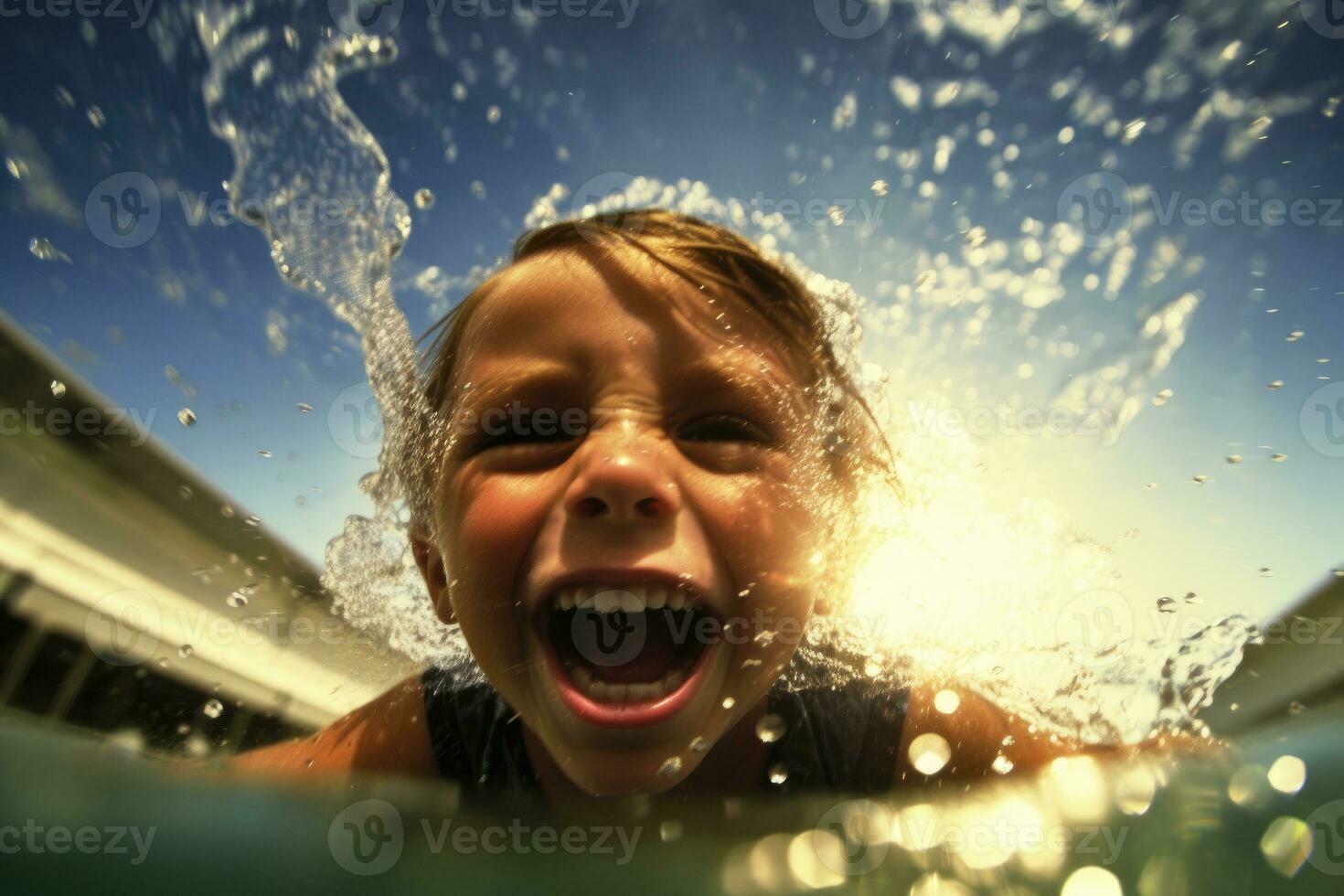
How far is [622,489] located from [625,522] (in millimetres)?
51

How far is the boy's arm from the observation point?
1634 millimetres

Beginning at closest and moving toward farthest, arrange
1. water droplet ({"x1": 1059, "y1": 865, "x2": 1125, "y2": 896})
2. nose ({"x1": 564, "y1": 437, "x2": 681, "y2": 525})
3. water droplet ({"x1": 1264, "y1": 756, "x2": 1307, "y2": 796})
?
water droplet ({"x1": 1059, "y1": 865, "x2": 1125, "y2": 896}), water droplet ({"x1": 1264, "y1": 756, "x2": 1307, "y2": 796}), nose ({"x1": 564, "y1": 437, "x2": 681, "y2": 525})

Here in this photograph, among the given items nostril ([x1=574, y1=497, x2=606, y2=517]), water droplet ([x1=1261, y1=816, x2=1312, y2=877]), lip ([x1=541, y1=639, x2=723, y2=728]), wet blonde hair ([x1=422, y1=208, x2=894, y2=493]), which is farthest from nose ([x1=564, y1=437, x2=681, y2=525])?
water droplet ([x1=1261, y1=816, x2=1312, y2=877])

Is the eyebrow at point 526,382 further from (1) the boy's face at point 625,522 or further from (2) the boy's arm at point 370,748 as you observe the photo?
(2) the boy's arm at point 370,748

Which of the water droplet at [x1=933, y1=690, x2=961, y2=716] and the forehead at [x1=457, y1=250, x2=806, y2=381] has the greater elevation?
the forehead at [x1=457, y1=250, x2=806, y2=381]

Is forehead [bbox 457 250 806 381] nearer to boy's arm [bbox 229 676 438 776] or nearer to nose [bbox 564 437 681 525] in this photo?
nose [bbox 564 437 681 525]

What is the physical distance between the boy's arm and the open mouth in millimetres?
884

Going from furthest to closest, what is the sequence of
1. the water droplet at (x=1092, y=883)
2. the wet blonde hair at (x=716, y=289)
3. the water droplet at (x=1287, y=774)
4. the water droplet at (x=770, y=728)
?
the water droplet at (x=770, y=728) < the wet blonde hair at (x=716, y=289) < the water droplet at (x=1287, y=774) < the water droplet at (x=1092, y=883)

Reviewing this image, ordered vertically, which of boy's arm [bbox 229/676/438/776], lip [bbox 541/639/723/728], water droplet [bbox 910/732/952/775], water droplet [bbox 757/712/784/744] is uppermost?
water droplet [bbox 910/732/952/775]

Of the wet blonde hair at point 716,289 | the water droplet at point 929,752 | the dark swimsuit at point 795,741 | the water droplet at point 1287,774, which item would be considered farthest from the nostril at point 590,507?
the water droplet at point 929,752

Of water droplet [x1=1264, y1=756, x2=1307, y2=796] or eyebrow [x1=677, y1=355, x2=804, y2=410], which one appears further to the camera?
eyebrow [x1=677, y1=355, x2=804, y2=410]

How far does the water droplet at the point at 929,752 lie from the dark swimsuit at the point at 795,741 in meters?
0.05

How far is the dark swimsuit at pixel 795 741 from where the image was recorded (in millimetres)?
1445

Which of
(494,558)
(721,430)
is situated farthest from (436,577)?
(721,430)
